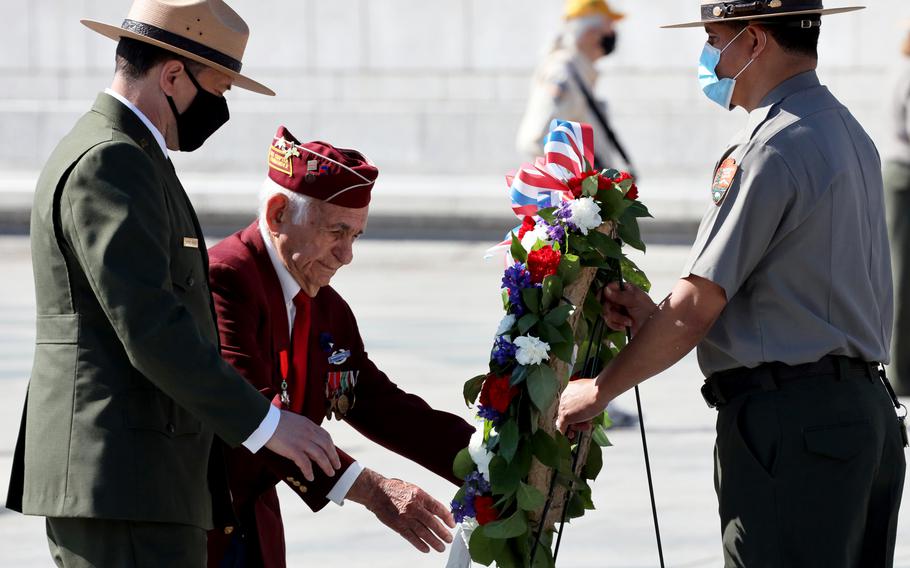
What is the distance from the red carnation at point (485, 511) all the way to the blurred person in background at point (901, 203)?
192 inches

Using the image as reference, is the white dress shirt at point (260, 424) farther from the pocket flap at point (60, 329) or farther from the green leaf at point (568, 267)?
the green leaf at point (568, 267)

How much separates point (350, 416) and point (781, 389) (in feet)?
4.25

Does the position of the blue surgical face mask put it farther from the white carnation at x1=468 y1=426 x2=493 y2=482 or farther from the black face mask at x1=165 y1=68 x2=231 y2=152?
the black face mask at x1=165 y1=68 x2=231 y2=152

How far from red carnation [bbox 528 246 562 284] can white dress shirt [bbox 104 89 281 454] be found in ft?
2.39

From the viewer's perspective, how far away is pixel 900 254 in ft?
26.8

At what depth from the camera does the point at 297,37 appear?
19.2 m

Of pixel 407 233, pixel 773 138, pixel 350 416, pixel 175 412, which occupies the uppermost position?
pixel 773 138

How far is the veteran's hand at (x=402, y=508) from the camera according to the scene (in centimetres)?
388

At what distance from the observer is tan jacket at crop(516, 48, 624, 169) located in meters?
8.05

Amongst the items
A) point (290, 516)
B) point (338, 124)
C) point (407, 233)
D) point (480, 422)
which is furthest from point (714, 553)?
point (338, 124)

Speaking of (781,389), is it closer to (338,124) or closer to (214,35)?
(214,35)

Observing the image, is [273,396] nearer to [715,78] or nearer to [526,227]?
[526,227]

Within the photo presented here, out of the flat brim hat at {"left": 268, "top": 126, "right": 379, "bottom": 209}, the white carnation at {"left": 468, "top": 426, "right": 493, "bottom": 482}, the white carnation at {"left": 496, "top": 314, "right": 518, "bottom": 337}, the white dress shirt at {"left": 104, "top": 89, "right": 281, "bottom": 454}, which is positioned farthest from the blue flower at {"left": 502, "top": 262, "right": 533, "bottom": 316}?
the white dress shirt at {"left": 104, "top": 89, "right": 281, "bottom": 454}

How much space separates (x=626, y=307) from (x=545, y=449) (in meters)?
0.41
